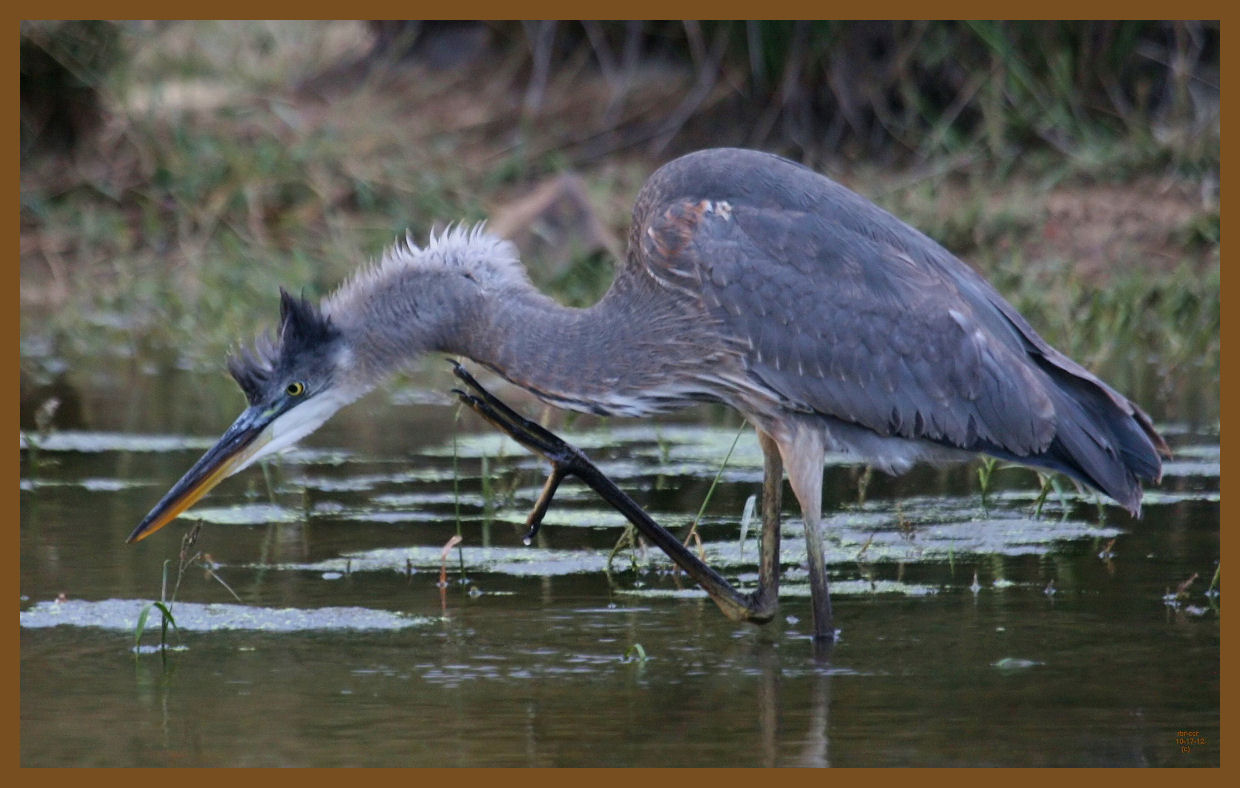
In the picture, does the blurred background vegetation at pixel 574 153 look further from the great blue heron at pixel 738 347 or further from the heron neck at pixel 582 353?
the heron neck at pixel 582 353

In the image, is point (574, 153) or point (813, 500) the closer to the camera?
point (813, 500)

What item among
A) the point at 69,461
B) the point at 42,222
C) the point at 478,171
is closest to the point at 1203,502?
the point at 69,461

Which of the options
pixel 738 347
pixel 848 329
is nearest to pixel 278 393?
pixel 738 347

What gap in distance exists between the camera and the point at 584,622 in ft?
20.1

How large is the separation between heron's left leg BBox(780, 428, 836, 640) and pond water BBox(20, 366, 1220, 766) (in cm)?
10

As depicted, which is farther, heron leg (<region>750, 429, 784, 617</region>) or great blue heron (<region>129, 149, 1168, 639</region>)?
heron leg (<region>750, 429, 784, 617</region>)

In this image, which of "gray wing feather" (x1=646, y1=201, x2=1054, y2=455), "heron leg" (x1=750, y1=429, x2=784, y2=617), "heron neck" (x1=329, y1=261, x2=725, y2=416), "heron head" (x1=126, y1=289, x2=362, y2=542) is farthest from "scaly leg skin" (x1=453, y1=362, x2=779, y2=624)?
"gray wing feather" (x1=646, y1=201, x2=1054, y2=455)

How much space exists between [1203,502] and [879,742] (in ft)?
11.2

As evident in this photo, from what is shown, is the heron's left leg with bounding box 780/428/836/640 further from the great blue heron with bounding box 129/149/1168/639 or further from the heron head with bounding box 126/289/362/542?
the heron head with bounding box 126/289/362/542

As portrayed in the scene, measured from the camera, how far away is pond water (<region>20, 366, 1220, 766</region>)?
4.88 m

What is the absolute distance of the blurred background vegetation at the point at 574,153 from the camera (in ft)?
39.8

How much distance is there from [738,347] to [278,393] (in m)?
1.54

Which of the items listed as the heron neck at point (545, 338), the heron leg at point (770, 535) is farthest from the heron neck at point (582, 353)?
the heron leg at point (770, 535)

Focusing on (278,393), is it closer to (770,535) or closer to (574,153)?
(770,535)
